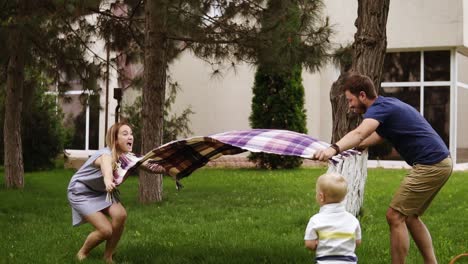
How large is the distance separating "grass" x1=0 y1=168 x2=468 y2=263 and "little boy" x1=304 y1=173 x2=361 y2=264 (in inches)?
71.6

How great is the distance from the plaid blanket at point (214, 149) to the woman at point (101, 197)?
0.17 m

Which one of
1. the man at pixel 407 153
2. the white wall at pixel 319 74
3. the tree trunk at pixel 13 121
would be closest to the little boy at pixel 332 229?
the man at pixel 407 153

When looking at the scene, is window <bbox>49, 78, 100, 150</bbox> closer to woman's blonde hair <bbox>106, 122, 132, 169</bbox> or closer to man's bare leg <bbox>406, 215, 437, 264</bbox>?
woman's blonde hair <bbox>106, 122, 132, 169</bbox>

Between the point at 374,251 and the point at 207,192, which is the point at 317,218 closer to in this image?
the point at 374,251

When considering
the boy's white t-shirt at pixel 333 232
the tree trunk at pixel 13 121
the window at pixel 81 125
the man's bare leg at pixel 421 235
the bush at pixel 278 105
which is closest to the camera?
the boy's white t-shirt at pixel 333 232

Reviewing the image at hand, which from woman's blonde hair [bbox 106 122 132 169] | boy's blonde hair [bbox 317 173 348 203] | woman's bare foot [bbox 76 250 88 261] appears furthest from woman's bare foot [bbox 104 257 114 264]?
boy's blonde hair [bbox 317 173 348 203]

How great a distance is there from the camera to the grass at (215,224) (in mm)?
6590

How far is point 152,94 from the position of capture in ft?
36.2

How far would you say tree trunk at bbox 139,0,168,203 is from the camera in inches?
430

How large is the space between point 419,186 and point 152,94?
21.3ft

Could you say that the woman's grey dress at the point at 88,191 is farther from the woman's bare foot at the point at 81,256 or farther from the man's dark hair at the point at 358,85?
the man's dark hair at the point at 358,85

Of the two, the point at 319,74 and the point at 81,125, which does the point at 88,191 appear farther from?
A: the point at 81,125

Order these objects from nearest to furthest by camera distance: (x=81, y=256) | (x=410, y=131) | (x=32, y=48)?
(x=410, y=131)
(x=81, y=256)
(x=32, y=48)

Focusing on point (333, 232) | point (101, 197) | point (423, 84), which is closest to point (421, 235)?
point (333, 232)
